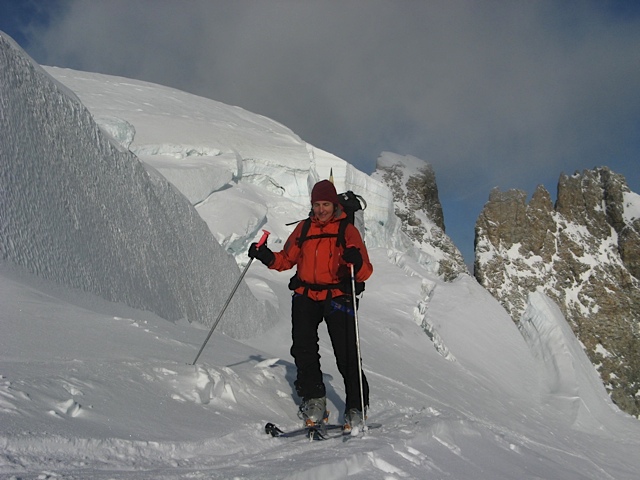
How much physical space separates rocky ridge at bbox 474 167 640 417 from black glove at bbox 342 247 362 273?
68151 millimetres

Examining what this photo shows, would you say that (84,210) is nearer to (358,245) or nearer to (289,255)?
(289,255)

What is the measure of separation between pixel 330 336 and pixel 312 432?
0.88 m

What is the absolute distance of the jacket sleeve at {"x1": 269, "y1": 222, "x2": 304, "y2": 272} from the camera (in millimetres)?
4160

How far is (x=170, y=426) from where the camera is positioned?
270 centimetres

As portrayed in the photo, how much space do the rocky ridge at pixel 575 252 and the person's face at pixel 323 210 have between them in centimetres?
6806

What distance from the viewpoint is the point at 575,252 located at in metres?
72.3

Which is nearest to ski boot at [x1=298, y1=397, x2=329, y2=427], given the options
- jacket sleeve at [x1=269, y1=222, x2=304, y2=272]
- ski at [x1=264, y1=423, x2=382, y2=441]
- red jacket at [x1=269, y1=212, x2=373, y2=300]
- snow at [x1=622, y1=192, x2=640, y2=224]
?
ski at [x1=264, y1=423, x2=382, y2=441]

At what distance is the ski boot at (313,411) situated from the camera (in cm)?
367

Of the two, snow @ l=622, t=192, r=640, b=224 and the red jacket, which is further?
snow @ l=622, t=192, r=640, b=224

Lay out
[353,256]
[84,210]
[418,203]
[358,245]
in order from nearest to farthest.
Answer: [353,256], [358,245], [84,210], [418,203]

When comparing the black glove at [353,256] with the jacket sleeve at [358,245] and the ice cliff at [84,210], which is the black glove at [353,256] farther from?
the ice cliff at [84,210]

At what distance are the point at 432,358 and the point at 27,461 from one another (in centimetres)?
1153

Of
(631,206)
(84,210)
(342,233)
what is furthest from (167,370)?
(631,206)

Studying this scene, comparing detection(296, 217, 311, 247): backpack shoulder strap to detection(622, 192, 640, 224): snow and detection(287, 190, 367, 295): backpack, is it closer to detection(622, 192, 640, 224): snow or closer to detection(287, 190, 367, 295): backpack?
detection(287, 190, 367, 295): backpack
